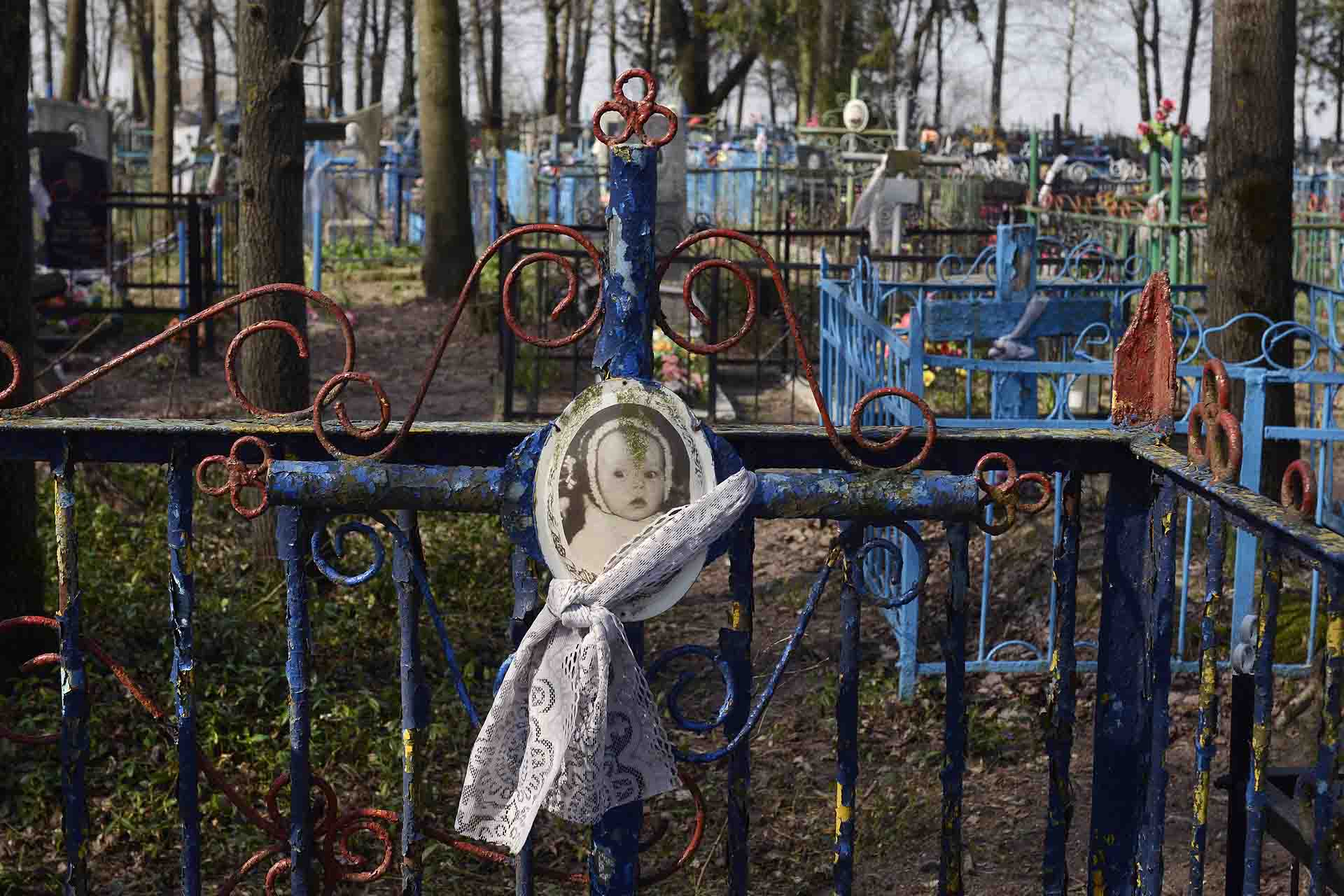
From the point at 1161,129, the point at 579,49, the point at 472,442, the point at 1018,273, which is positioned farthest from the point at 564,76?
the point at 472,442

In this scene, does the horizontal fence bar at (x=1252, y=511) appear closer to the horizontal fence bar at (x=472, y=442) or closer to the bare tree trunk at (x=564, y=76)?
the horizontal fence bar at (x=472, y=442)

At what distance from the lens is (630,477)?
83.9 inches

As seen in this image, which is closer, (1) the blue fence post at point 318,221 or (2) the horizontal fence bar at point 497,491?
(2) the horizontal fence bar at point 497,491

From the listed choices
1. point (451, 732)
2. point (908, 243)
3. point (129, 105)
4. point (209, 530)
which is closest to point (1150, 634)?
point (451, 732)

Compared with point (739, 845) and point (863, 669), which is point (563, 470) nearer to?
point (739, 845)

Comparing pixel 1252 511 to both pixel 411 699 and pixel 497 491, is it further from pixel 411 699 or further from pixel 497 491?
pixel 411 699

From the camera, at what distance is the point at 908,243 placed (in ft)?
58.3

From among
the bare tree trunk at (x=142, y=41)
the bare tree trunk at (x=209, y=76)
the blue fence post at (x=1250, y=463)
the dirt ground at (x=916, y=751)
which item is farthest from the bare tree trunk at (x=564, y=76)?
the blue fence post at (x=1250, y=463)

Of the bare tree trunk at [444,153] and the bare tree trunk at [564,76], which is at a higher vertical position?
the bare tree trunk at [564,76]

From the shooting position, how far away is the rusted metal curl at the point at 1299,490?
6.00 ft

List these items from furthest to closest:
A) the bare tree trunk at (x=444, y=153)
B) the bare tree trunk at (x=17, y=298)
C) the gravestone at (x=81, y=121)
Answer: the bare tree trunk at (x=444, y=153)
the gravestone at (x=81, y=121)
the bare tree trunk at (x=17, y=298)

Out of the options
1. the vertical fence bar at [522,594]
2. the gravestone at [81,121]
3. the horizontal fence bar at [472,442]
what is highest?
the gravestone at [81,121]

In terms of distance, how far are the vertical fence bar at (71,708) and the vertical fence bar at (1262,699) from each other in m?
1.70

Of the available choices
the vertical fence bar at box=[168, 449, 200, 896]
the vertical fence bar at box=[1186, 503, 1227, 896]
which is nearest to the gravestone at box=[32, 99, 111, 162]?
the vertical fence bar at box=[168, 449, 200, 896]
